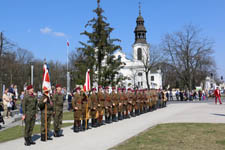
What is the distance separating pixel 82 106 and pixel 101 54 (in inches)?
605

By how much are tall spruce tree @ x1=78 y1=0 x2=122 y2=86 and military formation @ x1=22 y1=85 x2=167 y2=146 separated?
21.6 ft

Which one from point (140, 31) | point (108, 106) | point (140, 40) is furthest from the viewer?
point (140, 40)

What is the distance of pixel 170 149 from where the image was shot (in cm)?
781

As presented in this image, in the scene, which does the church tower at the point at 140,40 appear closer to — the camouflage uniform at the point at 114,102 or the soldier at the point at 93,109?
the camouflage uniform at the point at 114,102

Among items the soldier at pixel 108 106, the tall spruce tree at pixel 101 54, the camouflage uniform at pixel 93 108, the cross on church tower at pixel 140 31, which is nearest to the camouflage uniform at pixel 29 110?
the camouflage uniform at pixel 93 108

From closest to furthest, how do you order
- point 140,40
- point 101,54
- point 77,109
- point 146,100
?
point 77,109
point 146,100
point 101,54
point 140,40

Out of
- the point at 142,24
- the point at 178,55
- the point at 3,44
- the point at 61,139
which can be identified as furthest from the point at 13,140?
the point at 142,24

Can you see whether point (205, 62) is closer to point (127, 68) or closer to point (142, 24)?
point (142, 24)

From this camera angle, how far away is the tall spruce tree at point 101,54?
87.8 ft

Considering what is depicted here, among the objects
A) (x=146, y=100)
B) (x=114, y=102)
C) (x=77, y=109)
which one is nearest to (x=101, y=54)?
(x=146, y=100)

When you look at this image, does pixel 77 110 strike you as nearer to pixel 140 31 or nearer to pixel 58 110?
pixel 58 110

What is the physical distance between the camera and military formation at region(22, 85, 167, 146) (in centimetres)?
972

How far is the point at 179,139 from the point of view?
9.40 metres

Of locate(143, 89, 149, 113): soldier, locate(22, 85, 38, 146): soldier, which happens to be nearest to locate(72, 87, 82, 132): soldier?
locate(22, 85, 38, 146): soldier
